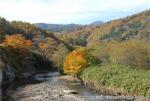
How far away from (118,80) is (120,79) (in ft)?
1.52

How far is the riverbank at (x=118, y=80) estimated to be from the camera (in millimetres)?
66750

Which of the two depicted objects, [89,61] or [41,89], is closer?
[41,89]

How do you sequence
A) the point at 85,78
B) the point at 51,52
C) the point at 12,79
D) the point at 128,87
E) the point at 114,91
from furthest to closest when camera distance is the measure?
the point at 51,52
the point at 12,79
the point at 85,78
the point at 114,91
the point at 128,87

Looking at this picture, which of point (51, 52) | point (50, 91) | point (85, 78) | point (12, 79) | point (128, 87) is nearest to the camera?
point (128, 87)

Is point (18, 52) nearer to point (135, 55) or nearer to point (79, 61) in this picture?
point (79, 61)

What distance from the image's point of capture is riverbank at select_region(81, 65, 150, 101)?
219 feet

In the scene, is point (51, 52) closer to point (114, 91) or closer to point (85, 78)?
point (85, 78)

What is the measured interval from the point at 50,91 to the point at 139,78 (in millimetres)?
20555

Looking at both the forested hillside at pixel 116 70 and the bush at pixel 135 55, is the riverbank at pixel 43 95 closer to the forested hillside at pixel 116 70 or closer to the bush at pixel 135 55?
the forested hillside at pixel 116 70

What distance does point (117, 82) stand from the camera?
7550 centimetres

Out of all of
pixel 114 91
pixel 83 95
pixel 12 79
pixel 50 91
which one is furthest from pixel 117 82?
pixel 12 79

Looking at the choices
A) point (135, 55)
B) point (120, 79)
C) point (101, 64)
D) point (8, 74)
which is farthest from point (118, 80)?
point (8, 74)

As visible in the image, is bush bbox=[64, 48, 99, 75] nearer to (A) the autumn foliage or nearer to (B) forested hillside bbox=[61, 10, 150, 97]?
(B) forested hillside bbox=[61, 10, 150, 97]

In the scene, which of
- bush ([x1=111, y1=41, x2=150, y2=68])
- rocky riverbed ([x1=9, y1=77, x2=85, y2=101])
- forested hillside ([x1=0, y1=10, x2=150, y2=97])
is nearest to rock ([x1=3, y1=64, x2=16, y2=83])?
forested hillside ([x1=0, y1=10, x2=150, y2=97])
